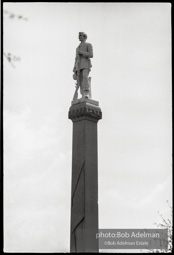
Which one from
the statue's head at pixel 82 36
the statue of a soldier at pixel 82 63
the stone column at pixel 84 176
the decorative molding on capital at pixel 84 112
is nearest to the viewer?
the stone column at pixel 84 176

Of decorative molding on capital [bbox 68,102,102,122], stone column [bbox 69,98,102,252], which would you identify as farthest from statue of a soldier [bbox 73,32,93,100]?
stone column [bbox 69,98,102,252]

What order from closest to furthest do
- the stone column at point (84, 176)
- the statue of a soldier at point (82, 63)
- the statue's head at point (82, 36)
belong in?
the stone column at point (84, 176), the statue of a soldier at point (82, 63), the statue's head at point (82, 36)

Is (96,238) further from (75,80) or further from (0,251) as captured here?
(75,80)

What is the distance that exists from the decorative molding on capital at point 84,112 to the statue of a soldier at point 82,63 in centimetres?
74

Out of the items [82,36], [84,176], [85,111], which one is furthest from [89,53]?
[84,176]

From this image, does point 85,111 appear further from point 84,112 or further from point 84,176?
point 84,176

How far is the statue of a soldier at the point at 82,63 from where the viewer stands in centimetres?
1599

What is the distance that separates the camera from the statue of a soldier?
16.0 metres

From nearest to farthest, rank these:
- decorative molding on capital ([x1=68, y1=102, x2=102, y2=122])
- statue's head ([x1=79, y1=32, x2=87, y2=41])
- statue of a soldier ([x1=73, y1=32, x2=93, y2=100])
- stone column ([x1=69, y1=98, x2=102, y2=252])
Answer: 1. stone column ([x1=69, y1=98, x2=102, y2=252])
2. decorative molding on capital ([x1=68, y1=102, x2=102, y2=122])
3. statue of a soldier ([x1=73, y1=32, x2=93, y2=100])
4. statue's head ([x1=79, y1=32, x2=87, y2=41])

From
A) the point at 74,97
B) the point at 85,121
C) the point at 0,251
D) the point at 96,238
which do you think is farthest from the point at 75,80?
the point at 0,251

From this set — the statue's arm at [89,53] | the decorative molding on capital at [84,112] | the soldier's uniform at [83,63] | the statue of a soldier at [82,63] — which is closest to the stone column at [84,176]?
the decorative molding on capital at [84,112]

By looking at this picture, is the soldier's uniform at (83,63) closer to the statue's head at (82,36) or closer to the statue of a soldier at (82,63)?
the statue of a soldier at (82,63)

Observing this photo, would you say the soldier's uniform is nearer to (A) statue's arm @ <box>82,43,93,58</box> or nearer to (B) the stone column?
(A) statue's arm @ <box>82,43,93,58</box>

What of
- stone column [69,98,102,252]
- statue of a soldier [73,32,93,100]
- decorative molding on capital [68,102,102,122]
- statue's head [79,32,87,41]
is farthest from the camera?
statue's head [79,32,87,41]
